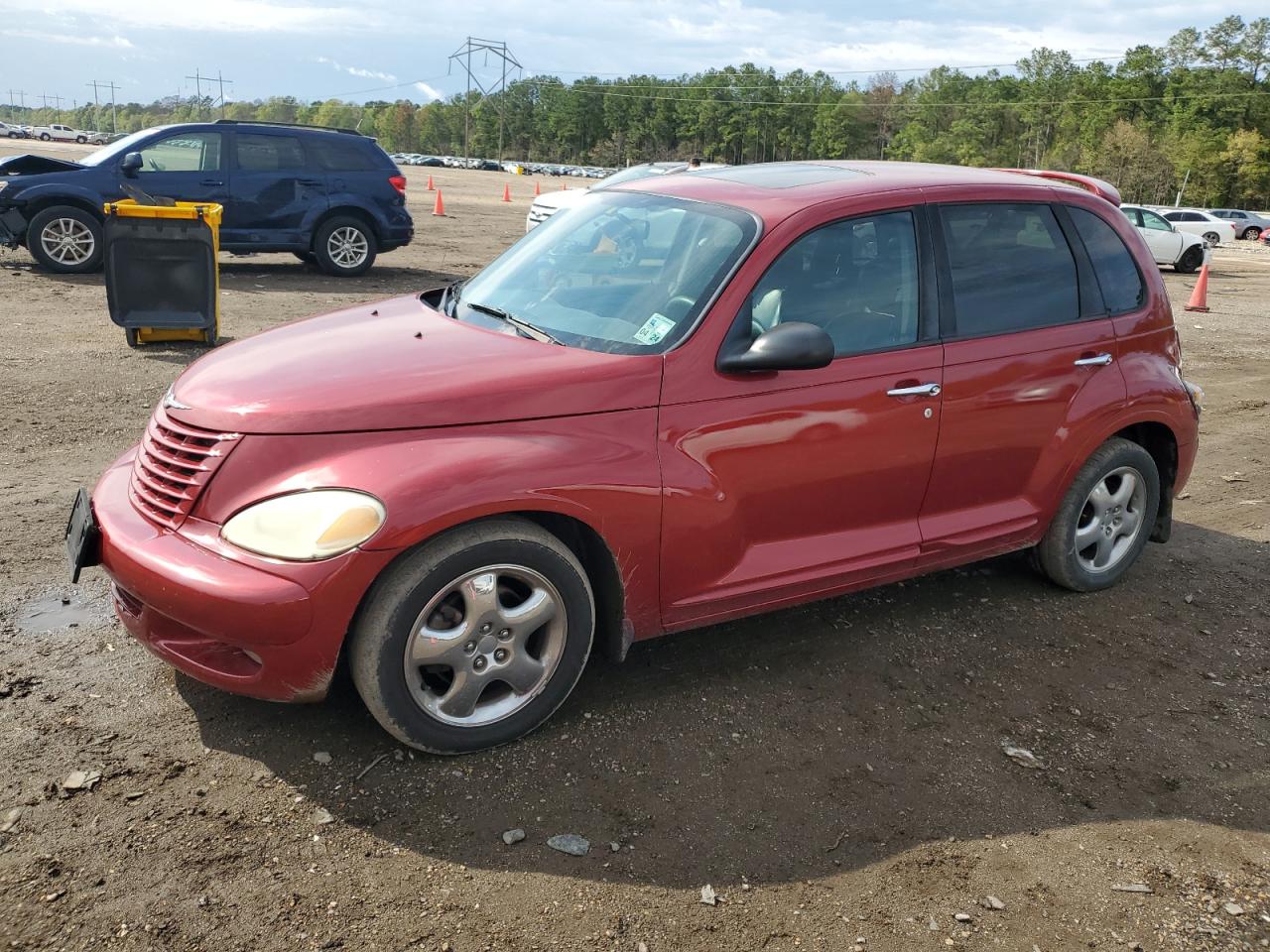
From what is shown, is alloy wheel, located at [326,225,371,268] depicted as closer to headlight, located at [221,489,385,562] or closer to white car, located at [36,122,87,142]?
headlight, located at [221,489,385,562]

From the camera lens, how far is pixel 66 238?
41.7 ft

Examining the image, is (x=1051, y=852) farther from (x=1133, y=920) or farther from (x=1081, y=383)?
(x=1081, y=383)

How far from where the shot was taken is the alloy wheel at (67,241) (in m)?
12.6

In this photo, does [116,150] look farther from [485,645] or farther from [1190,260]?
[1190,260]

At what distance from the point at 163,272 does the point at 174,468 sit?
22.0 ft

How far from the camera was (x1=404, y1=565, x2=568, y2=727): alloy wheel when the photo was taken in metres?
3.22

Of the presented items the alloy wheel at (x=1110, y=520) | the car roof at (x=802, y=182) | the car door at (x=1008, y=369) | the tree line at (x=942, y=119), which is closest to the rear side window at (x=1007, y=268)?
the car door at (x=1008, y=369)

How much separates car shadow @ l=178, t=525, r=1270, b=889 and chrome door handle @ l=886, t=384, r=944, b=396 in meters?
1.05

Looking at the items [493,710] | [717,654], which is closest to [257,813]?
[493,710]

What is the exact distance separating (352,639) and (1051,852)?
7.01 feet

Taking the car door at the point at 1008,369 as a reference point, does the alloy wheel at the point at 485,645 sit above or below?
below

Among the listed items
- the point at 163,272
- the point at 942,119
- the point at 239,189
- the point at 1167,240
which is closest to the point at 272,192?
the point at 239,189

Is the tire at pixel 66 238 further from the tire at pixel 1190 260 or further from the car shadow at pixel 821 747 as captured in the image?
the tire at pixel 1190 260

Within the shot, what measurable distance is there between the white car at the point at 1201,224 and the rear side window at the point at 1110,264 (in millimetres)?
35081
